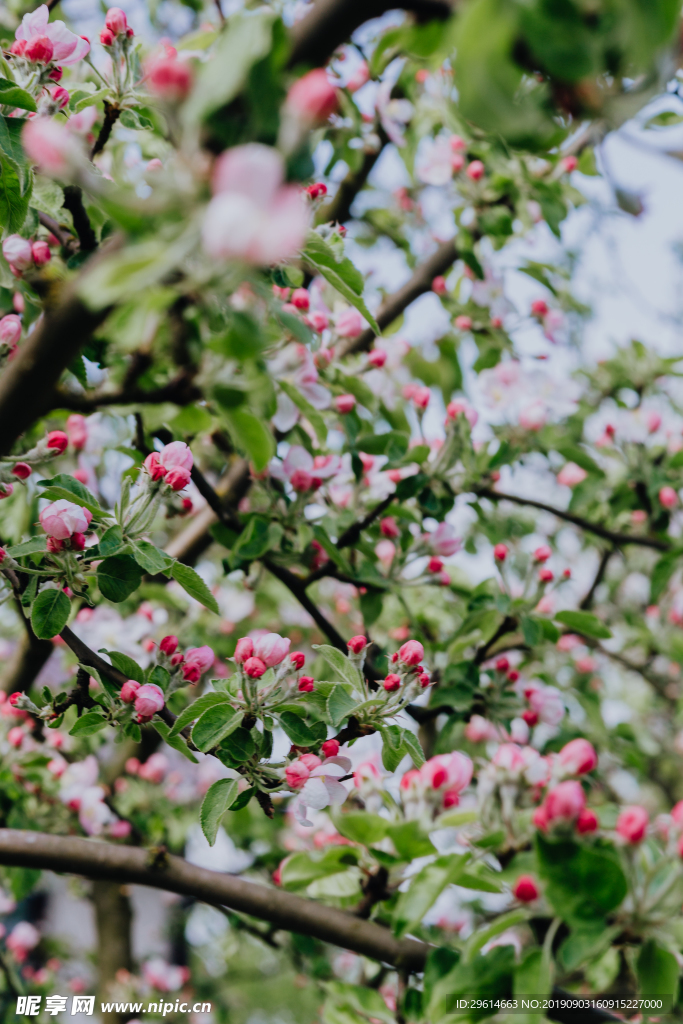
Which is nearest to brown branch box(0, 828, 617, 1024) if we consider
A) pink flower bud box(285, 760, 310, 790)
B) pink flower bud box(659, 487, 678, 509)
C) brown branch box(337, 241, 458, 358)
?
pink flower bud box(285, 760, 310, 790)

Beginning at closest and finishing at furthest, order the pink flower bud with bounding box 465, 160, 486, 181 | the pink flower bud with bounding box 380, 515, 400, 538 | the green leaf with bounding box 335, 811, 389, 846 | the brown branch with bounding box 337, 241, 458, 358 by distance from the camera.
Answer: the green leaf with bounding box 335, 811, 389, 846, the pink flower bud with bounding box 380, 515, 400, 538, the pink flower bud with bounding box 465, 160, 486, 181, the brown branch with bounding box 337, 241, 458, 358

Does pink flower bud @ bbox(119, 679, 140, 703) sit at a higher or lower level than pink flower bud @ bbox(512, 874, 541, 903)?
lower

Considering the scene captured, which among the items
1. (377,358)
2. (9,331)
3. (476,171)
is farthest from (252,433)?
(476,171)

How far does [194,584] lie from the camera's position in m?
1.08

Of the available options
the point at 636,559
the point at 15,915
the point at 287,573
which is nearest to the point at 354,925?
the point at 287,573

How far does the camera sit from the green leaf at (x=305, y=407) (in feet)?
4.06

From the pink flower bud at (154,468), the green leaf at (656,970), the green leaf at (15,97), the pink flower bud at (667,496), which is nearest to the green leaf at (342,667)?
the pink flower bud at (154,468)

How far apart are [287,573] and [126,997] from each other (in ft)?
6.44

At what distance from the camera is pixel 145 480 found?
1130 millimetres

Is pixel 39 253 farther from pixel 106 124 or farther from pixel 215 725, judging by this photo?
pixel 215 725

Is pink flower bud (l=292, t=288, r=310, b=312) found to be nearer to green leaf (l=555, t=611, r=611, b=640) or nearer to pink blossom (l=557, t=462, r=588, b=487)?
green leaf (l=555, t=611, r=611, b=640)

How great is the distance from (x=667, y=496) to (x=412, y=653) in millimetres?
1302

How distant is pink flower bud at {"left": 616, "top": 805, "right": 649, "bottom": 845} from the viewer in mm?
786

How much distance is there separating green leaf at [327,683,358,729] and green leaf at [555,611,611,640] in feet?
2.47
